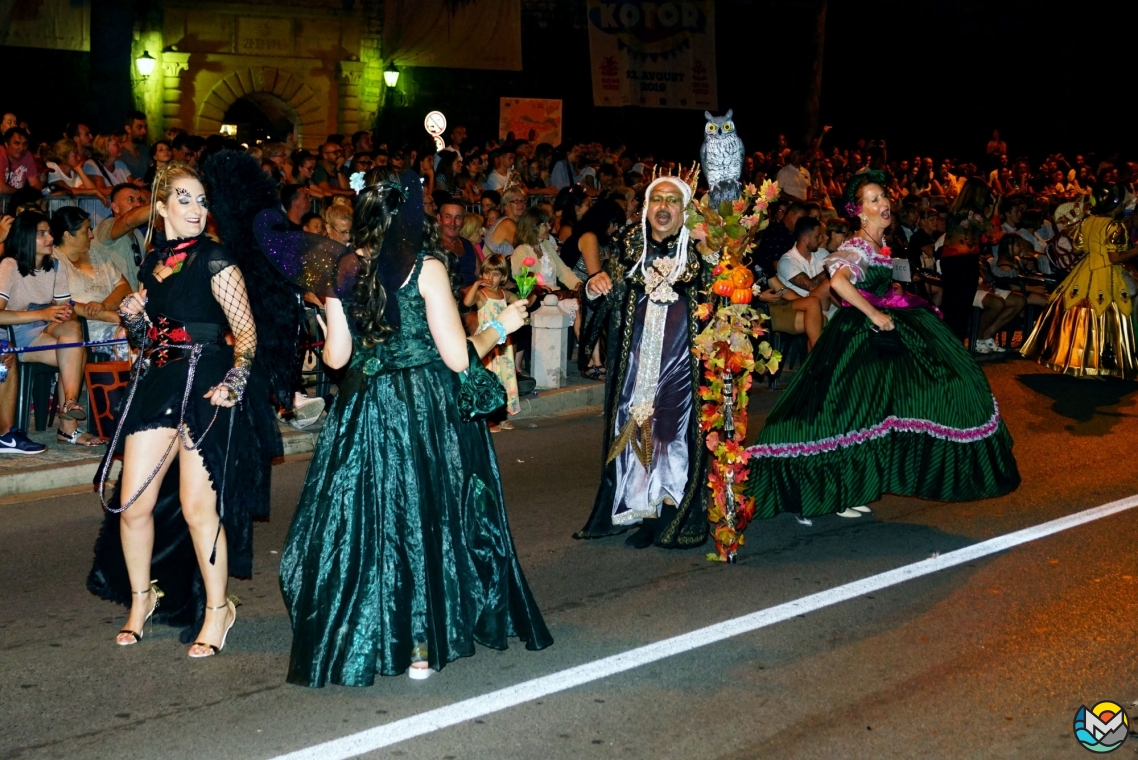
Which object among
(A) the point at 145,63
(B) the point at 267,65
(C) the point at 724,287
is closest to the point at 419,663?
(C) the point at 724,287

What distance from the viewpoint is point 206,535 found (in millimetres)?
5492

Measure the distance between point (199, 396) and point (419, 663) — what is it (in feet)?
4.56

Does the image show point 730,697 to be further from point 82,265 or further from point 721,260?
point 82,265

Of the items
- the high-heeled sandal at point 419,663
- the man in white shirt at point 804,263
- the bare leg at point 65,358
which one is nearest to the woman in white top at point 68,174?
the bare leg at point 65,358

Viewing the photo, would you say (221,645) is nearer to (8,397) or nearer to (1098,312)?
(8,397)

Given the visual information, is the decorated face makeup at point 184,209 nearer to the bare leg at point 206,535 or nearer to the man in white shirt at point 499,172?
the bare leg at point 206,535

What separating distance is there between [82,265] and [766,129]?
26.0 meters

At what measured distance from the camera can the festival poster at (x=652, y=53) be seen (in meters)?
26.2

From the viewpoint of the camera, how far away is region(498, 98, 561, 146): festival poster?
24.5 m

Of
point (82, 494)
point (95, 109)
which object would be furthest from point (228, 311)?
point (95, 109)

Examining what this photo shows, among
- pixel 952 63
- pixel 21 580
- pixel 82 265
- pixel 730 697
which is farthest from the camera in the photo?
pixel 952 63

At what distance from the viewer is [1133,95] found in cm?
3981

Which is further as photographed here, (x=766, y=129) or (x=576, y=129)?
(x=766, y=129)

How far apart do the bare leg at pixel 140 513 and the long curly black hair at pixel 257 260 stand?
1.74ft
